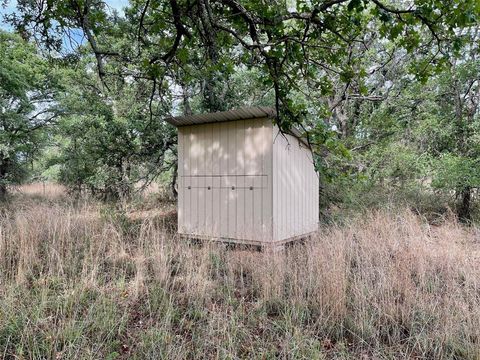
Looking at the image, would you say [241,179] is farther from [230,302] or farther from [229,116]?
[230,302]

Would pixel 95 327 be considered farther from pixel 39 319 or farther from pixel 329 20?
pixel 329 20

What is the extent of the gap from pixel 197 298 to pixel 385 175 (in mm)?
6228

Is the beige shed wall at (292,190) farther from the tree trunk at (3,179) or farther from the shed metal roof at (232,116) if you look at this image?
the tree trunk at (3,179)

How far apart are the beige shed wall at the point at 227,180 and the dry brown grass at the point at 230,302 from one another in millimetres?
869

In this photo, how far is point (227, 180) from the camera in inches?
198

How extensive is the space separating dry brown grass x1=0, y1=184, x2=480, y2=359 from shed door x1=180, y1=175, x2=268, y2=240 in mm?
826

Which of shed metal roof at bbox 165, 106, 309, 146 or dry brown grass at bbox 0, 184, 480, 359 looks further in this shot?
shed metal roof at bbox 165, 106, 309, 146

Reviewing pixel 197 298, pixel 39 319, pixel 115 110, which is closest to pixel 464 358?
pixel 197 298

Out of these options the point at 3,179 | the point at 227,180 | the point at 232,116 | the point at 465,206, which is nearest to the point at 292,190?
the point at 227,180

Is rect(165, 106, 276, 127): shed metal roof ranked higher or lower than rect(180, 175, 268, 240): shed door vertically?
higher

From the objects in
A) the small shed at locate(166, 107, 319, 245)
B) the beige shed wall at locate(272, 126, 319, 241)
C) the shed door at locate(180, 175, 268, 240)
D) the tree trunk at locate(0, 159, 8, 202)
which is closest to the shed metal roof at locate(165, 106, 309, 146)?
the small shed at locate(166, 107, 319, 245)

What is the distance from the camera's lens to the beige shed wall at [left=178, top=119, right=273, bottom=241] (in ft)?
15.4

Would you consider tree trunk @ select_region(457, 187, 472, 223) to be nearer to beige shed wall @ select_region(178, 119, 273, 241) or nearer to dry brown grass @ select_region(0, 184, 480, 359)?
dry brown grass @ select_region(0, 184, 480, 359)

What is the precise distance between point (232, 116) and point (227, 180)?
98cm
